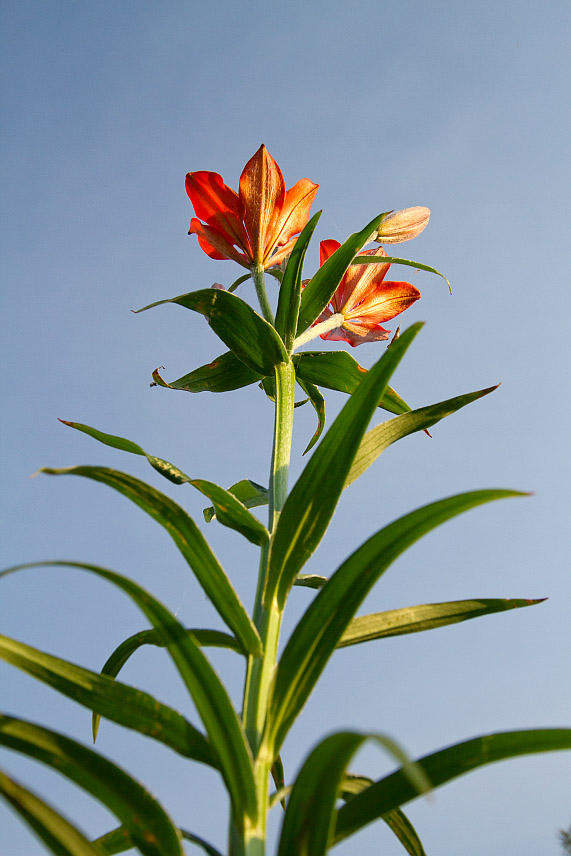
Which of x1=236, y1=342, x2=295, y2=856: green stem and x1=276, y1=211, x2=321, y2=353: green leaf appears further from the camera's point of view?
x1=276, y1=211, x2=321, y2=353: green leaf

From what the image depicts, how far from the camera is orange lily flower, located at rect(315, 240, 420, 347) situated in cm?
118

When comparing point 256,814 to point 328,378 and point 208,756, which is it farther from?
point 328,378

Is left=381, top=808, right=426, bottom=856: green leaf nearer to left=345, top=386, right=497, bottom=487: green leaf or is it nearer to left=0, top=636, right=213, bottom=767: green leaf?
left=0, top=636, right=213, bottom=767: green leaf

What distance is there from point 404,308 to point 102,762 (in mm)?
911

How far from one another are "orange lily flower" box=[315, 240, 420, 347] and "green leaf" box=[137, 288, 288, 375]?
24 cm

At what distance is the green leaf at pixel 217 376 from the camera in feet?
3.49

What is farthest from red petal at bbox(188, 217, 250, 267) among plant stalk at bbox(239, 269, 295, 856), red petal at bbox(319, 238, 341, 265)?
plant stalk at bbox(239, 269, 295, 856)

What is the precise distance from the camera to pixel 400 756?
38cm

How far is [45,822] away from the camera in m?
0.47

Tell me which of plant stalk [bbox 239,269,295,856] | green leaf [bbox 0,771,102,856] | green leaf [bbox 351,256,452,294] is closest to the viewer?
green leaf [bbox 0,771,102,856]

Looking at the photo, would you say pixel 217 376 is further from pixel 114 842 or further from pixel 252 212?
pixel 114 842

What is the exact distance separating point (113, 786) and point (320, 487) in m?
0.33

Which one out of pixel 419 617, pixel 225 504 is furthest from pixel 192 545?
pixel 419 617

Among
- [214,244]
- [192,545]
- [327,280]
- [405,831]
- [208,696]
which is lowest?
[405,831]
